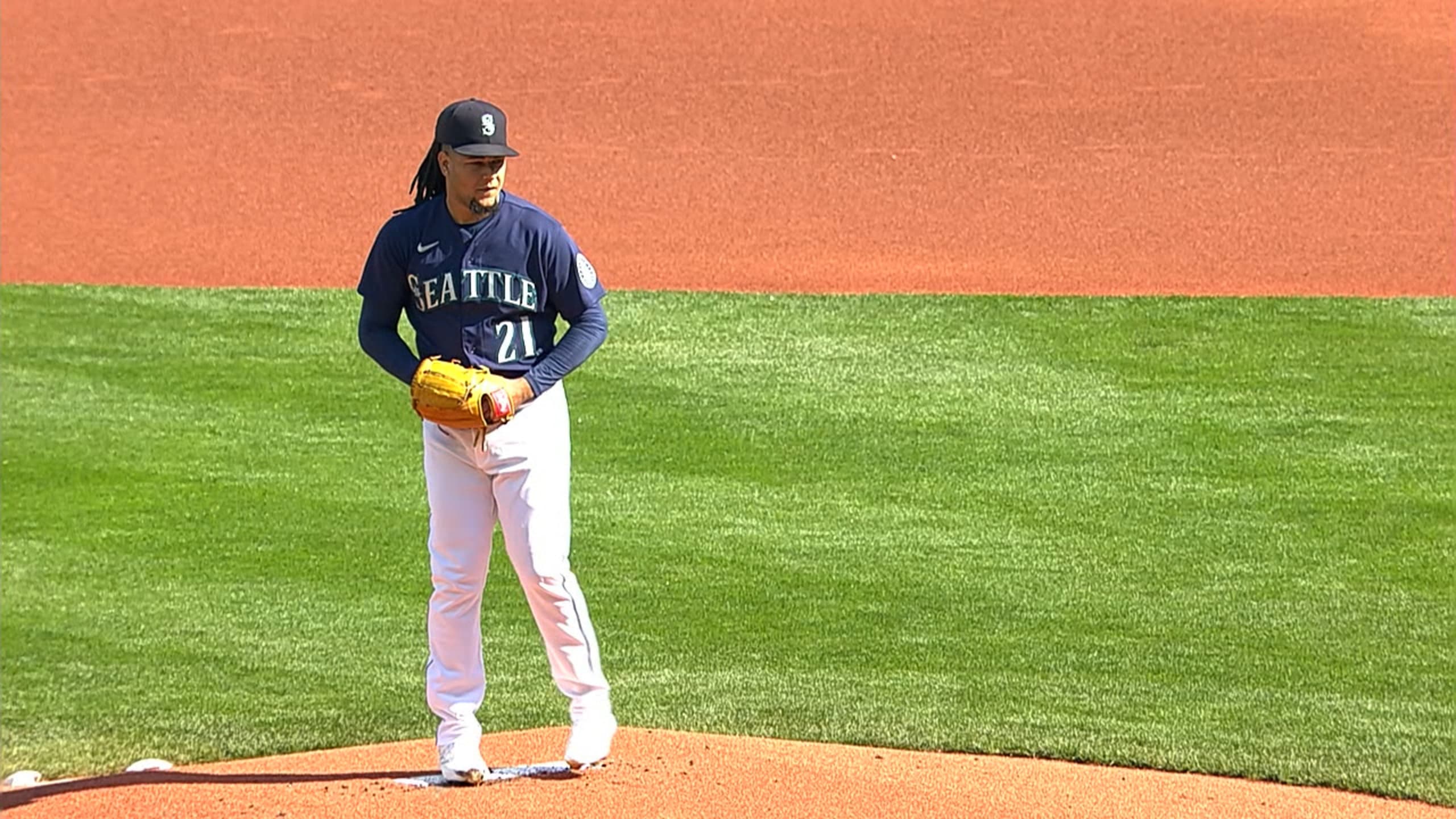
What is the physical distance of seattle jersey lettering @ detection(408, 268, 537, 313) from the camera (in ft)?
17.5

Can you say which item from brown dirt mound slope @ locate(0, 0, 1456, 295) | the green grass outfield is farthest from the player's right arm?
brown dirt mound slope @ locate(0, 0, 1456, 295)

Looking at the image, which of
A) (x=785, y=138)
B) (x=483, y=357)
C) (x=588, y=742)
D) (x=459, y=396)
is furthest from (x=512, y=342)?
(x=785, y=138)

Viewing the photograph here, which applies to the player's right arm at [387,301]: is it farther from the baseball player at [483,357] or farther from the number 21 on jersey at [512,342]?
the number 21 on jersey at [512,342]

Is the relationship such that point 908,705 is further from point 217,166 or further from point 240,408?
point 217,166

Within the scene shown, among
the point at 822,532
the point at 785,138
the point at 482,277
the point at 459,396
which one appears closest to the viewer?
the point at 459,396

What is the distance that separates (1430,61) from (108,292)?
11776mm

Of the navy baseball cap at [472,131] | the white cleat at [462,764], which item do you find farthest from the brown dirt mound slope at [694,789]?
the navy baseball cap at [472,131]

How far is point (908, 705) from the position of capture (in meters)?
7.35

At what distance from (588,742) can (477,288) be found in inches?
52.3

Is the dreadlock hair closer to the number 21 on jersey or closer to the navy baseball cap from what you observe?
the navy baseball cap

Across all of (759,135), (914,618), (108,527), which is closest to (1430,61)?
(759,135)

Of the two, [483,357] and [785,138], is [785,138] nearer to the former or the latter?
[785,138]

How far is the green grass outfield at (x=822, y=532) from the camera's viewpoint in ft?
24.1

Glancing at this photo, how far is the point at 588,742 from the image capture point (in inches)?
222
